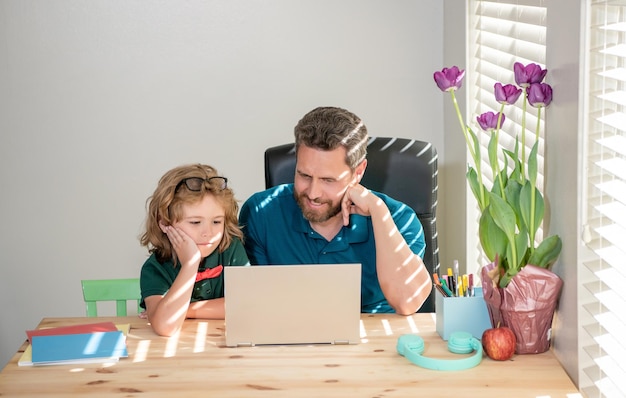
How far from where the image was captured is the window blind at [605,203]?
1.64 metres

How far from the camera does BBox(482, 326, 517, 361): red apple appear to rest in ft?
6.19

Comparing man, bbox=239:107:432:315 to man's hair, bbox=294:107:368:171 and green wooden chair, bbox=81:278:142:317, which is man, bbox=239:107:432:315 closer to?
man's hair, bbox=294:107:368:171

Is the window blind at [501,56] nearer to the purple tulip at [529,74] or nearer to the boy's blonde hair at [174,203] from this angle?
the purple tulip at [529,74]

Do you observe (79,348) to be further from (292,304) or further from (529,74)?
(529,74)

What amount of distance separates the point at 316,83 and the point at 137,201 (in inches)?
32.8

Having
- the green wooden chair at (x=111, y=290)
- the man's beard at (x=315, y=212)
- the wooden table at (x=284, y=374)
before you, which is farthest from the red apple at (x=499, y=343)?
the green wooden chair at (x=111, y=290)

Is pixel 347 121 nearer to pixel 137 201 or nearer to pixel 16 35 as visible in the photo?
pixel 137 201

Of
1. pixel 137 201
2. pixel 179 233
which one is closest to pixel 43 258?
pixel 137 201

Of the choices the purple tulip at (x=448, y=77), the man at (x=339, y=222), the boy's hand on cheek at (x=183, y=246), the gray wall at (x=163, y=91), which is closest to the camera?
the purple tulip at (x=448, y=77)

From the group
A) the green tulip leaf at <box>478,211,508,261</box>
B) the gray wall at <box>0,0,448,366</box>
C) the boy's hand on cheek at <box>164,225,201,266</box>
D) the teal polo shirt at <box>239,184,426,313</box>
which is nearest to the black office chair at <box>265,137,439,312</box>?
the teal polo shirt at <box>239,184,426,313</box>

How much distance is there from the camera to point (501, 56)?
266cm

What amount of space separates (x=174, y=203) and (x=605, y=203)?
3.52 feet

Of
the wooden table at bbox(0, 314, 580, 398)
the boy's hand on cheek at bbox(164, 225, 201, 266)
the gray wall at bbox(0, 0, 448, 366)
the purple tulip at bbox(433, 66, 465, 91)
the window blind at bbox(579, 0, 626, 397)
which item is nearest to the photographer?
the window blind at bbox(579, 0, 626, 397)

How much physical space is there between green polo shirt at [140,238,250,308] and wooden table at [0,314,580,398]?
228 millimetres
